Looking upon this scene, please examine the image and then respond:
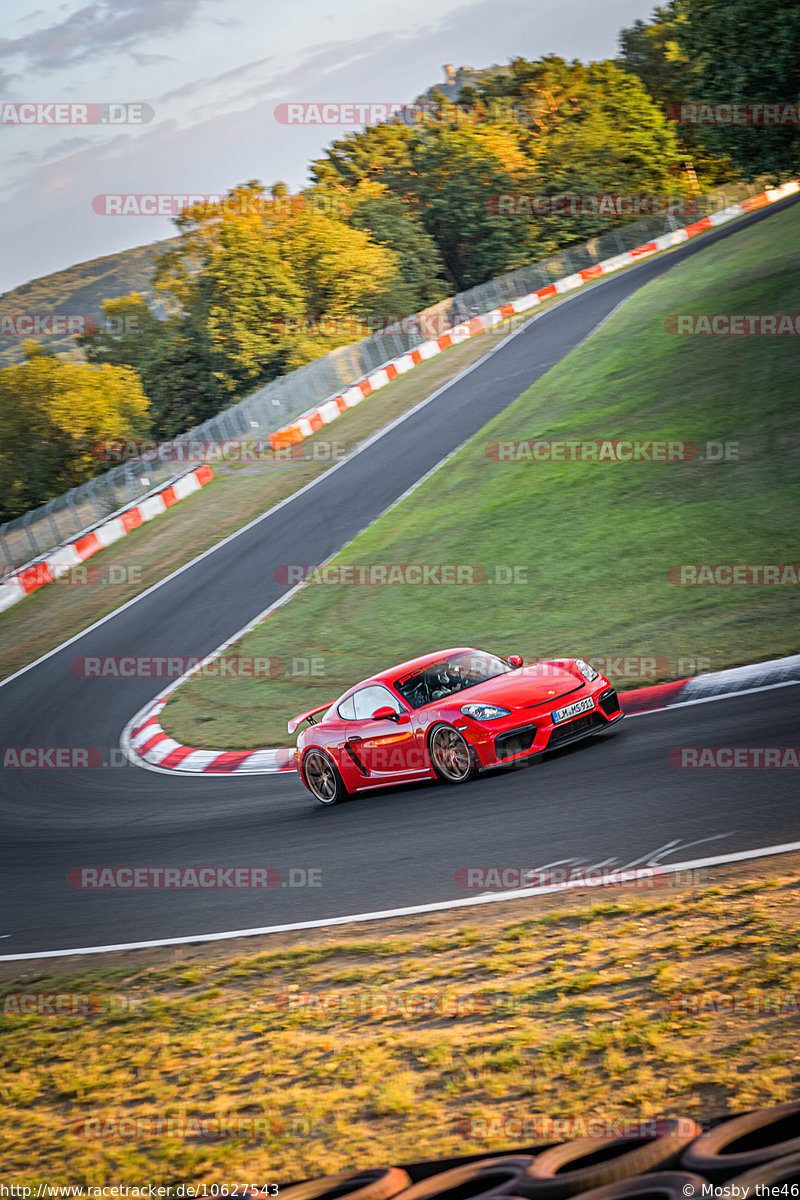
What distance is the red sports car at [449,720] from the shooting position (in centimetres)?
977

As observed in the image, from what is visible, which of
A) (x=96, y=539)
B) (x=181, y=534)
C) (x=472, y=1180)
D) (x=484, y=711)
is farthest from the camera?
(x=96, y=539)

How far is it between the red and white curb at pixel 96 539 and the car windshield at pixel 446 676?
62.5 ft

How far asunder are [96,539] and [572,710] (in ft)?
72.6

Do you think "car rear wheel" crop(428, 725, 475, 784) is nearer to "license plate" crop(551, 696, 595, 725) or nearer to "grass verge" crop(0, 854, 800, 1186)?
"license plate" crop(551, 696, 595, 725)

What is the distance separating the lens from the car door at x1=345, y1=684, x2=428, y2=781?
10.4 m

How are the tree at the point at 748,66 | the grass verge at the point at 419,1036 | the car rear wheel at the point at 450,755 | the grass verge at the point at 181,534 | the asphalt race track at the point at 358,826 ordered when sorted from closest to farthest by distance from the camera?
the grass verge at the point at 419,1036
the asphalt race track at the point at 358,826
the car rear wheel at the point at 450,755
the grass verge at the point at 181,534
the tree at the point at 748,66

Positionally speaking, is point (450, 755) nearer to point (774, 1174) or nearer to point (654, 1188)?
point (654, 1188)

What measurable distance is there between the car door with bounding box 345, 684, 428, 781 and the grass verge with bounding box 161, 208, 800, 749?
9.39 ft

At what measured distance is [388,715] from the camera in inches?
415

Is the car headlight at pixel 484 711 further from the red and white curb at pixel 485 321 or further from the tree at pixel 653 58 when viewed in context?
the tree at pixel 653 58

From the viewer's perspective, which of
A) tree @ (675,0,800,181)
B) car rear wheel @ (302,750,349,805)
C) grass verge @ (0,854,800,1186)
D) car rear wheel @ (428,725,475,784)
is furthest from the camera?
tree @ (675,0,800,181)

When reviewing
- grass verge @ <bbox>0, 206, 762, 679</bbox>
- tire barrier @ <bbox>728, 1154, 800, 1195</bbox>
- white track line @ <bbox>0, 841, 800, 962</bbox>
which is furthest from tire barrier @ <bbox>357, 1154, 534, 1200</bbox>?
grass verge @ <bbox>0, 206, 762, 679</bbox>

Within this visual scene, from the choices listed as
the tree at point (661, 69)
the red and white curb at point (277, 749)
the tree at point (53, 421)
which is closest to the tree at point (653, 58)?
the tree at point (661, 69)

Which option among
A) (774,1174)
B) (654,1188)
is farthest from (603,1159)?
(774,1174)
